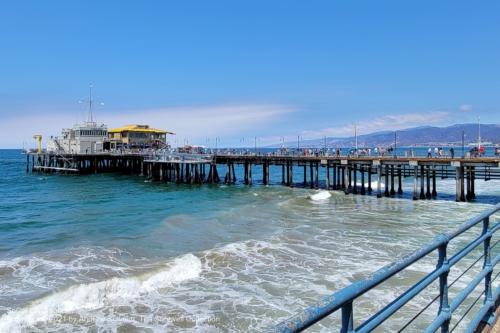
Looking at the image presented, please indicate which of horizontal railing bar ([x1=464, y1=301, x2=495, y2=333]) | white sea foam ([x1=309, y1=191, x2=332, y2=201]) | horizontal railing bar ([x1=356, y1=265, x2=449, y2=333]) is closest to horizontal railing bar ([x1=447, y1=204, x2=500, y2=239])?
horizontal railing bar ([x1=356, y1=265, x2=449, y2=333])

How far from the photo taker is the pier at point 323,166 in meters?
34.2

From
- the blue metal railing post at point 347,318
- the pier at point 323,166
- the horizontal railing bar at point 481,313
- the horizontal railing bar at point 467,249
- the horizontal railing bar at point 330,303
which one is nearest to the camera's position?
the horizontal railing bar at point 330,303

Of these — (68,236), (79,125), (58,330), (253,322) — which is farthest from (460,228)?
(79,125)

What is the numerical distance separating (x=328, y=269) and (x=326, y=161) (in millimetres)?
26579

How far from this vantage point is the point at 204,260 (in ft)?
53.0

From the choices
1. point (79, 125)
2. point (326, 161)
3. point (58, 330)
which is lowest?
point (58, 330)

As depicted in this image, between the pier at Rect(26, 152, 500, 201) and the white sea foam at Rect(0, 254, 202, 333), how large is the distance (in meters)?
24.8

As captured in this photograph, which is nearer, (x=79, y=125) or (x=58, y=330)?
(x=58, y=330)

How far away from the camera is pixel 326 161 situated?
133 feet

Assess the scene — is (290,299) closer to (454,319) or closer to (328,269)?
(328,269)

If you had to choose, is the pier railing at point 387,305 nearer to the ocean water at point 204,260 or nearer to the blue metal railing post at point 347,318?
the blue metal railing post at point 347,318

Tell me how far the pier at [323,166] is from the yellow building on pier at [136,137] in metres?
3.14

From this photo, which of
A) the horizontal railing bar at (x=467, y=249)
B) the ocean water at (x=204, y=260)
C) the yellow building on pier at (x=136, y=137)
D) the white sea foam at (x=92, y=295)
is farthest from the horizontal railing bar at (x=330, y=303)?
the yellow building on pier at (x=136, y=137)

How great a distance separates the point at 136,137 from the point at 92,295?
6289 cm
